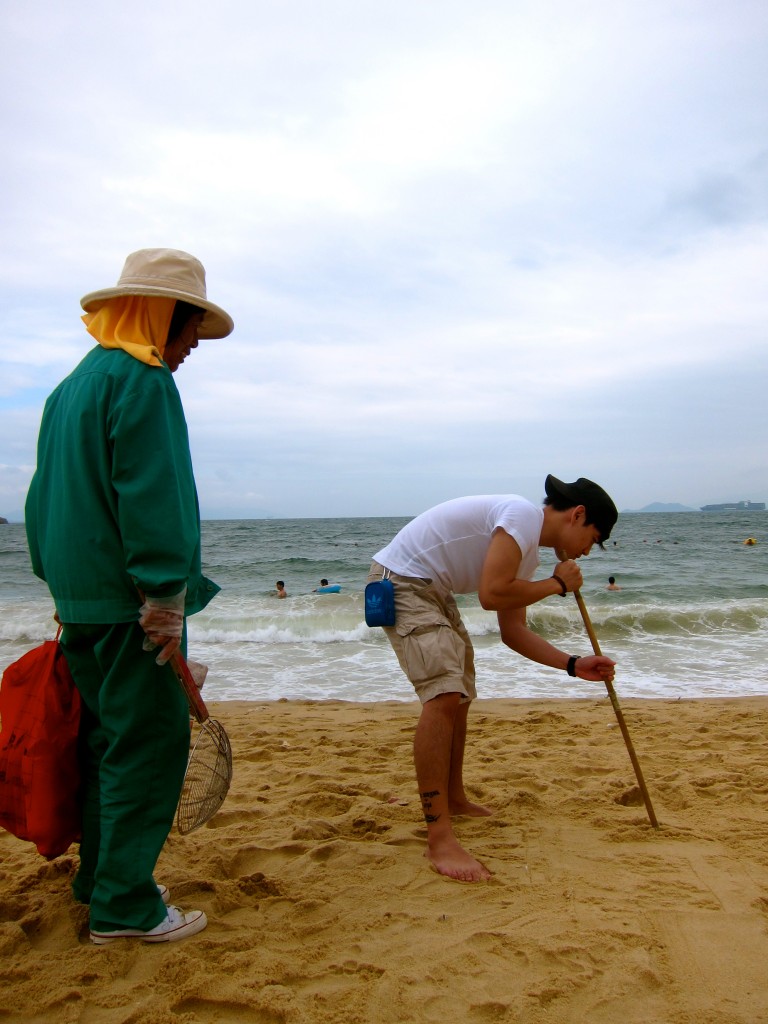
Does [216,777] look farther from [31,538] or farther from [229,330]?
[229,330]

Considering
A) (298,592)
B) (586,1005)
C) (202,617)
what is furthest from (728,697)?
(298,592)

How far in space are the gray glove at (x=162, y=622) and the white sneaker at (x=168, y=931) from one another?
2.70 ft

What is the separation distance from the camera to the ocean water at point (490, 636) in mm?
7465

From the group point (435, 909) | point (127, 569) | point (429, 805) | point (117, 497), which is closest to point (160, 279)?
point (117, 497)

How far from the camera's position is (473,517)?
312 cm

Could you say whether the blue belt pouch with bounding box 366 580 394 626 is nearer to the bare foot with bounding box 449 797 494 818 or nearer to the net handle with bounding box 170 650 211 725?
the net handle with bounding box 170 650 211 725

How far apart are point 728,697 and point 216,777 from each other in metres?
5.46

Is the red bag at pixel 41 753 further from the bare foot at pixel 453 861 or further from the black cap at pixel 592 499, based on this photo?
the black cap at pixel 592 499

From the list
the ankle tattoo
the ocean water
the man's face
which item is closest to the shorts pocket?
the ankle tattoo

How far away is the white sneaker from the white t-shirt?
1.44m

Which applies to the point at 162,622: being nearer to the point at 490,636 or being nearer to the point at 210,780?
the point at 210,780

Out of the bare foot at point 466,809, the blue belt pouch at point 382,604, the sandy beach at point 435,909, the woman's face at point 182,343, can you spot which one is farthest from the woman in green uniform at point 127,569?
the bare foot at point 466,809

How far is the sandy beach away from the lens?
80.6 inches

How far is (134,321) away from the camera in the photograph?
242 centimetres
